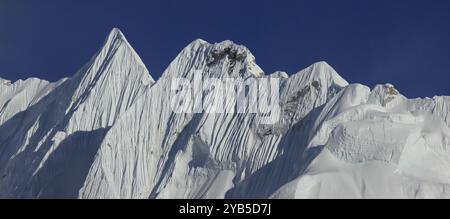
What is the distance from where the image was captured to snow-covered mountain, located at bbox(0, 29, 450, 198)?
93.3m

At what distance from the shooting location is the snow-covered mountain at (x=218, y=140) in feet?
306

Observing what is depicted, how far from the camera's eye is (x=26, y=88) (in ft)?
469
